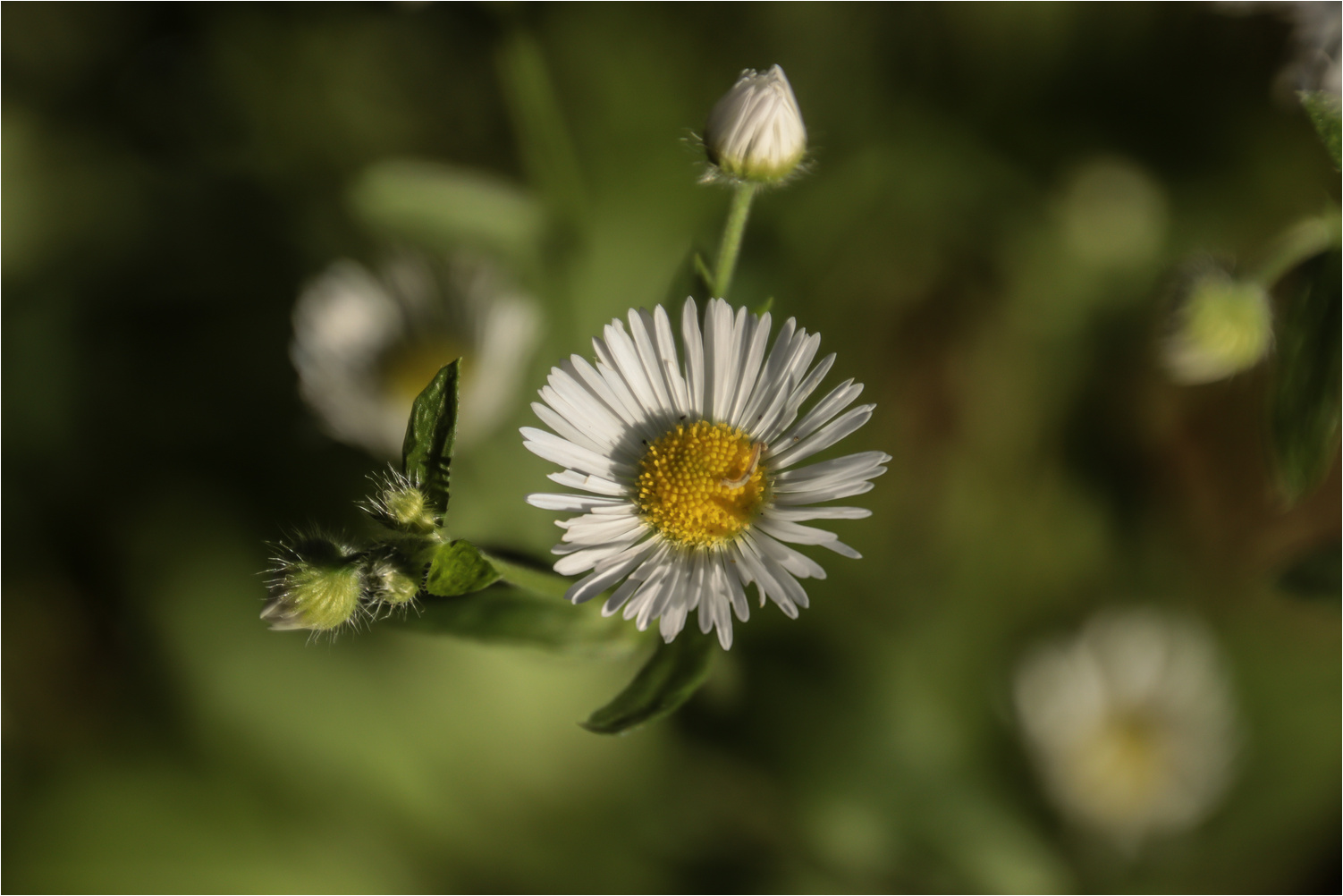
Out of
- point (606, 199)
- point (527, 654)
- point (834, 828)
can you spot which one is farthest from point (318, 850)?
point (606, 199)

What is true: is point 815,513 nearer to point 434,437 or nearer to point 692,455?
point 692,455

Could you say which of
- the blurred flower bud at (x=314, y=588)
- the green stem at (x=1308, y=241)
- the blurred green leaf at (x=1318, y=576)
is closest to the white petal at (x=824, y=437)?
the blurred flower bud at (x=314, y=588)

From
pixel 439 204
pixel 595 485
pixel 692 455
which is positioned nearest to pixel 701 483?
pixel 692 455

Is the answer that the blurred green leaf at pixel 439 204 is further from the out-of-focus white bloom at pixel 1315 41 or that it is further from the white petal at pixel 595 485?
the out-of-focus white bloom at pixel 1315 41

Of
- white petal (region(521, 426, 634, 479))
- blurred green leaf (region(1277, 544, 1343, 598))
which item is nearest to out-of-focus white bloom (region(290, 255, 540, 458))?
white petal (region(521, 426, 634, 479))

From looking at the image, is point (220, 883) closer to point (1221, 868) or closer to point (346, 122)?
point (346, 122)

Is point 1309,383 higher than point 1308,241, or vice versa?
point 1308,241

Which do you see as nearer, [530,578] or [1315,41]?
[530,578]
